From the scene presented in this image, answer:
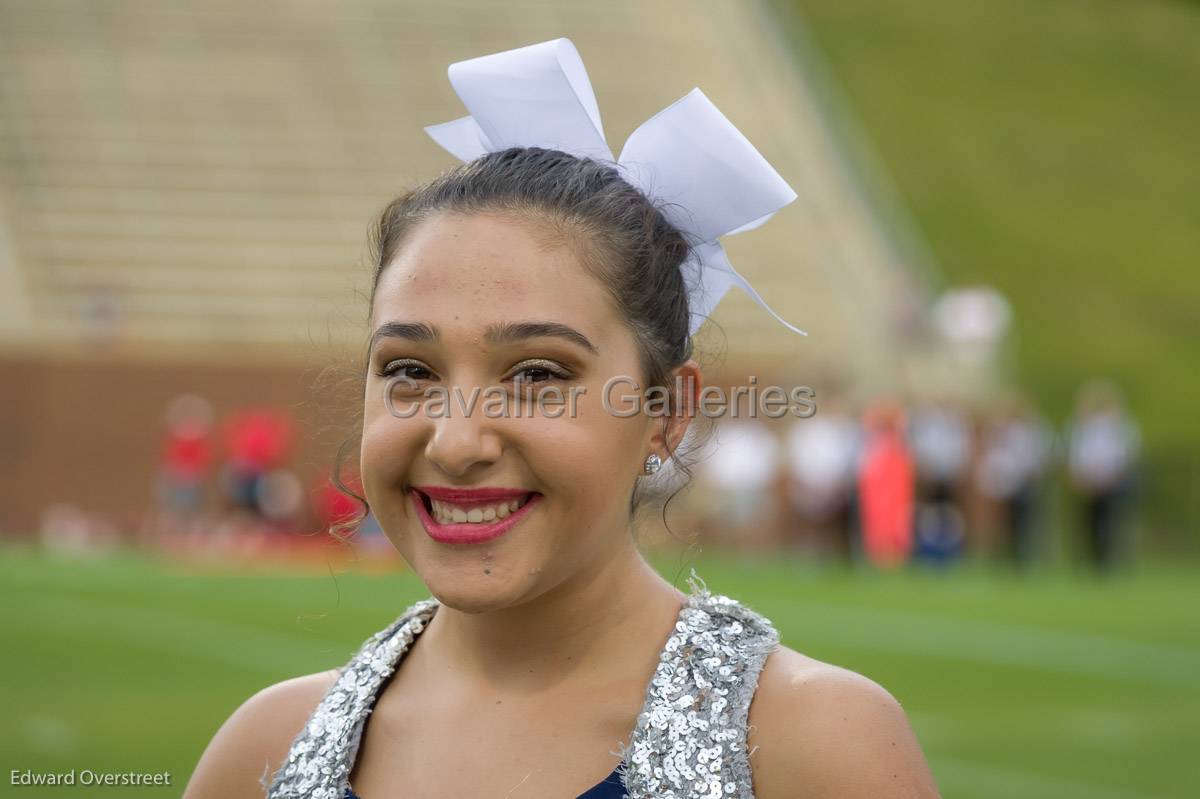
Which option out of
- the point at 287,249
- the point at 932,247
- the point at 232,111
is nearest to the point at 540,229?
the point at 287,249

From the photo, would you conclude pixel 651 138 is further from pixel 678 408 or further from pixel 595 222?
pixel 678 408

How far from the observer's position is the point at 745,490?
1942 cm

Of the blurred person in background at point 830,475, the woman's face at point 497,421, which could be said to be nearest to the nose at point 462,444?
the woman's face at point 497,421

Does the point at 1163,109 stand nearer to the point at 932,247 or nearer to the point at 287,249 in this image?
the point at 932,247

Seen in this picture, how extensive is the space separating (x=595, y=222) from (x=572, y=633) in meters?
0.50

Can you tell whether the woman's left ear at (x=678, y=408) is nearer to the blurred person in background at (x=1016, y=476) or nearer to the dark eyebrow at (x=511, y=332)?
the dark eyebrow at (x=511, y=332)

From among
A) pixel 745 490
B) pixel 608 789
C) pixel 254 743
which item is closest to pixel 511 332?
pixel 608 789

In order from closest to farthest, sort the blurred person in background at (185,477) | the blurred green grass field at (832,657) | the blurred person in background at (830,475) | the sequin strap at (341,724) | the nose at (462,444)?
the nose at (462,444) < the sequin strap at (341,724) < the blurred green grass field at (832,657) < the blurred person in background at (830,475) < the blurred person in background at (185,477)

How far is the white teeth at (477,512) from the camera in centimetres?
207

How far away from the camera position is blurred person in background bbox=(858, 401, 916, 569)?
56.6ft

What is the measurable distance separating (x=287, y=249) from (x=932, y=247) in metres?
10.7

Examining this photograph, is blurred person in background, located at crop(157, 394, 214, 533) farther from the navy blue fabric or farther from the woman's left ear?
the navy blue fabric

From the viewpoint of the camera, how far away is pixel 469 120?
2.44m

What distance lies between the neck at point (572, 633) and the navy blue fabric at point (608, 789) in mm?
147
